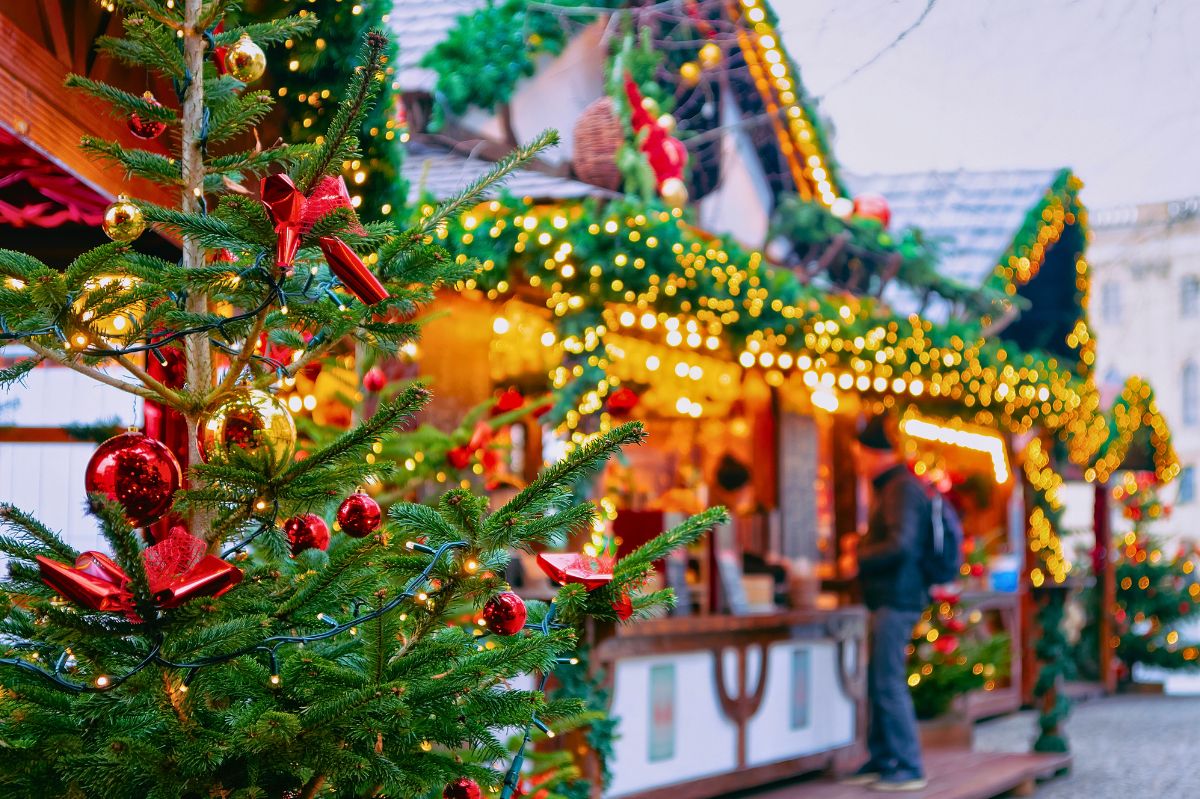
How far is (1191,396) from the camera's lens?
42344 mm

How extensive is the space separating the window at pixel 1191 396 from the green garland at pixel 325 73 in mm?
41698

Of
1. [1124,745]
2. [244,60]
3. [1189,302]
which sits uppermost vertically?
[1189,302]

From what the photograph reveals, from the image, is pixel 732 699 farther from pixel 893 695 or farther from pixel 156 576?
pixel 156 576

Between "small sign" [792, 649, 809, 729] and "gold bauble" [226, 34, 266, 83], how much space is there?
5.95 m

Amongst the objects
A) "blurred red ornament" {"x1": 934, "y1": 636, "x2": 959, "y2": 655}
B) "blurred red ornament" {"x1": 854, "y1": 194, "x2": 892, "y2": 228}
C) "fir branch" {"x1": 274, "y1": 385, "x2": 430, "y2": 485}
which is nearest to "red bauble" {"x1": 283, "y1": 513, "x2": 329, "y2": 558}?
"fir branch" {"x1": 274, "y1": 385, "x2": 430, "y2": 485}

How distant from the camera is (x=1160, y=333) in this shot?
3703 cm

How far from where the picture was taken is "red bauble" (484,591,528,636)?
8.10ft

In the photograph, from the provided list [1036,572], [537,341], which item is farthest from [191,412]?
[1036,572]

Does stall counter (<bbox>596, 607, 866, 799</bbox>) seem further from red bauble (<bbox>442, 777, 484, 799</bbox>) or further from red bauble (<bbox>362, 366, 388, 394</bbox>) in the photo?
red bauble (<bbox>442, 777, 484, 799</bbox>)

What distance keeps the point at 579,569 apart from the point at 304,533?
1.76 feet

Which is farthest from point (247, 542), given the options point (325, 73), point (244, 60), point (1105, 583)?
point (1105, 583)

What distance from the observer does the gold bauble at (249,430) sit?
2455 millimetres

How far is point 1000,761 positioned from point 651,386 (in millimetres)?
3575

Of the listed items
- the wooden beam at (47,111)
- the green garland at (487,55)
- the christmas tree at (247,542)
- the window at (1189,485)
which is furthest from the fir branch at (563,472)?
the window at (1189,485)
